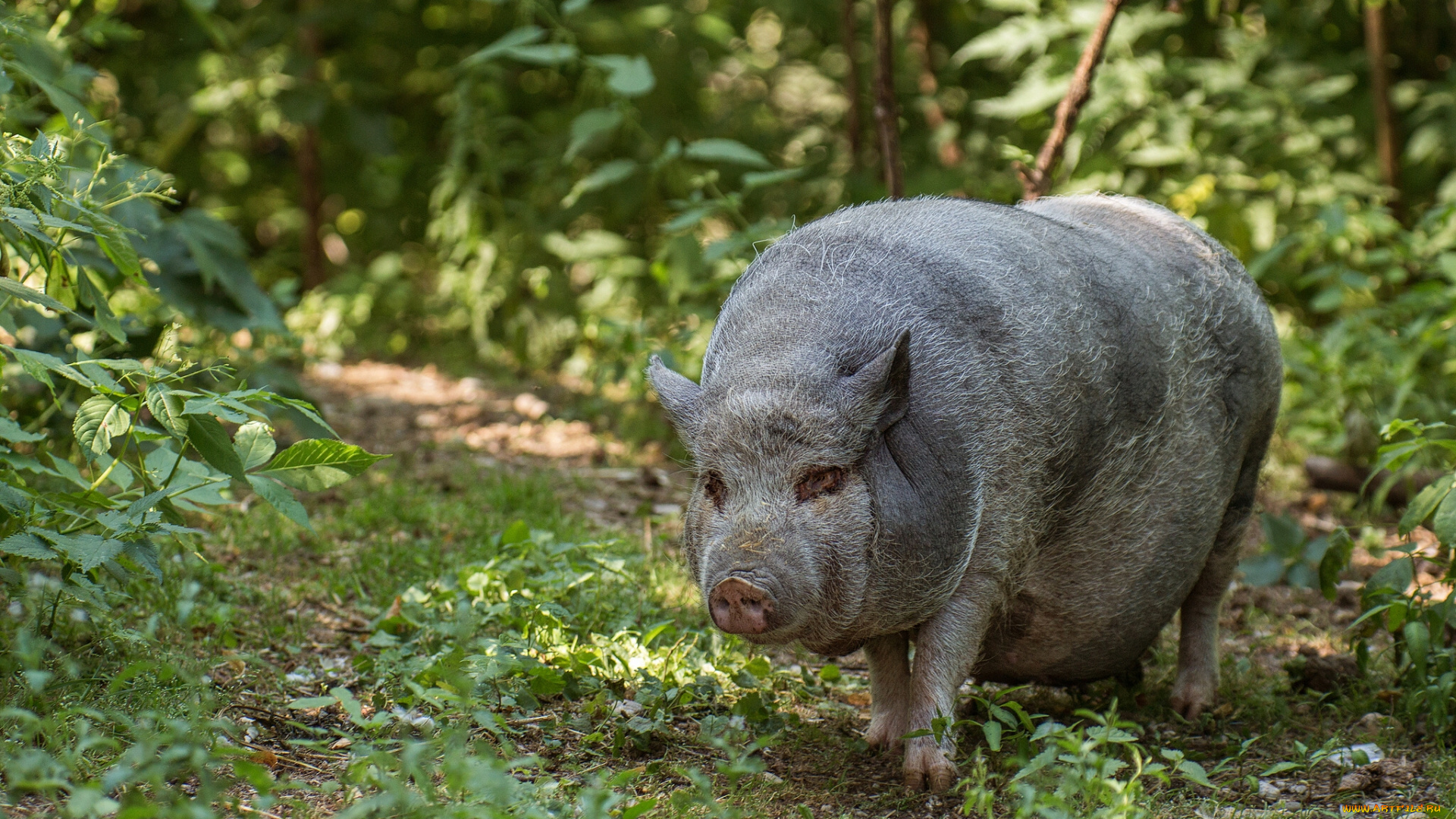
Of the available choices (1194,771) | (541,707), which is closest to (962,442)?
(1194,771)

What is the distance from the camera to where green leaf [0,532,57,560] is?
3.30m

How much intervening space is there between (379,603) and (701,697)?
1367 mm

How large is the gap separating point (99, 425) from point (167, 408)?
230mm

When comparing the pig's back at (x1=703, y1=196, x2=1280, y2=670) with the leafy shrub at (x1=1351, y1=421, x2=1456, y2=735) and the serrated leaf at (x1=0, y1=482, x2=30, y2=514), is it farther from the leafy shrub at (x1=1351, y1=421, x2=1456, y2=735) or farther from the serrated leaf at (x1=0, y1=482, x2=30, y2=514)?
the serrated leaf at (x1=0, y1=482, x2=30, y2=514)

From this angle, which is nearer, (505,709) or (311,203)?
(505,709)

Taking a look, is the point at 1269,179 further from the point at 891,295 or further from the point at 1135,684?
Result: the point at 891,295

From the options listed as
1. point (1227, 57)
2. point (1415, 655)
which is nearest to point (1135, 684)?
point (1415, 655)

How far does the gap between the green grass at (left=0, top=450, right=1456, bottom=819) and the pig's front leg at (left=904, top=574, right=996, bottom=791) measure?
0.08 m

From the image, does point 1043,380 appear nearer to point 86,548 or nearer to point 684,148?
point 86,548

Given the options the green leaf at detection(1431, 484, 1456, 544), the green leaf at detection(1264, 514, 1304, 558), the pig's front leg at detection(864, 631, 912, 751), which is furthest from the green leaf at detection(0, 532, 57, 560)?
the green leaf at detection(1264, 514, 1304, 558)

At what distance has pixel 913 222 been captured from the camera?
3977 millimetres

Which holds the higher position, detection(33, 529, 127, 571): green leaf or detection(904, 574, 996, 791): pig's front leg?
detection(33, 529, 127, 571): green leaf

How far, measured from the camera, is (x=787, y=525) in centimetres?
A: 342

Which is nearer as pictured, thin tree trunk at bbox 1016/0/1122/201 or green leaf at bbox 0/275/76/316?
green leaf at bbox 0/275/76/316
